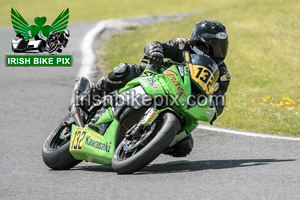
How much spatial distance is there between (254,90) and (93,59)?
396 cm

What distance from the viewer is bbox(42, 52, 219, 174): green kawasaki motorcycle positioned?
5.79m

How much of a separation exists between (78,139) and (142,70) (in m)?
1.01

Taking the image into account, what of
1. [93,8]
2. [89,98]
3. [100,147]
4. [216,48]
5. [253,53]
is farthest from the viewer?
[93,8]

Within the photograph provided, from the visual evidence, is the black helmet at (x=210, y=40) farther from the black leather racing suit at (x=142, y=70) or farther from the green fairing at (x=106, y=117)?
the green fairing at (x=106, y=117)

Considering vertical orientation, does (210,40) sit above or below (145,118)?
above

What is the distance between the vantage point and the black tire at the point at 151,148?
221 inches

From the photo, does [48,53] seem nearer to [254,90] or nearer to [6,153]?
[254,90]

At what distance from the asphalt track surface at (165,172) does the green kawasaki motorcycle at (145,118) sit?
19 centimetres

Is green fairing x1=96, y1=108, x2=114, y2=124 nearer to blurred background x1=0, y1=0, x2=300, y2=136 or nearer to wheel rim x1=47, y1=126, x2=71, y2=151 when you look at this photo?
wheel rim x1=47, y1=126, x2=71, y2=151

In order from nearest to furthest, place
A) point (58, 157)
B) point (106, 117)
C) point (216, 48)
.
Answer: point (106, 117), point (58, 157), point (216, 48)

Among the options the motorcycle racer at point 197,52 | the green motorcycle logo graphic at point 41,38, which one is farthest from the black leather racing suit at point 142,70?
the green motorcycle logo graphic at point 41,38

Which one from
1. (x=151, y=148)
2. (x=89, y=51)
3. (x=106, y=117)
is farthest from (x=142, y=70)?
(x=89, y=51)

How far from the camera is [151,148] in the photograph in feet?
18.3

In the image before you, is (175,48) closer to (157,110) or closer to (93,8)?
(157,110)
